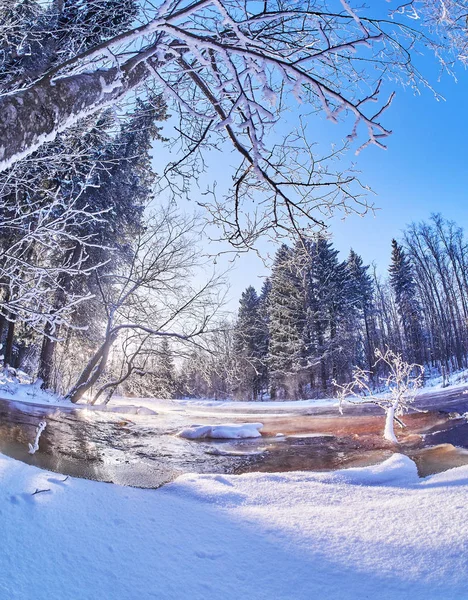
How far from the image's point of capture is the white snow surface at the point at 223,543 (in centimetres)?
158

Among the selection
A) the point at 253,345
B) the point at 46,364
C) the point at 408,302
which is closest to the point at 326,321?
the point at 253,345

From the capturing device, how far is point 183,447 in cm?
704

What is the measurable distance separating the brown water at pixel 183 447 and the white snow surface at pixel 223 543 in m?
1.52

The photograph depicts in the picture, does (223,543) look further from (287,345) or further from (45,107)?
(287,345)

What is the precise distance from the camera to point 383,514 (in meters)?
2.52

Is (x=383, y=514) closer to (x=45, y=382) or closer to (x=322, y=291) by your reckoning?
(x=45, y=382)

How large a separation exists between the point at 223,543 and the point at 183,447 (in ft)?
17.4

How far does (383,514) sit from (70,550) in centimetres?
216

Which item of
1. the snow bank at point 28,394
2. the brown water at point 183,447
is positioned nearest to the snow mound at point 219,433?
the brown water at point 183,447

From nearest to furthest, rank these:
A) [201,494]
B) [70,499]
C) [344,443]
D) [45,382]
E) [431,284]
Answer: [70,499]
[201,494]
[344,443]
[45,382]
[431,284]

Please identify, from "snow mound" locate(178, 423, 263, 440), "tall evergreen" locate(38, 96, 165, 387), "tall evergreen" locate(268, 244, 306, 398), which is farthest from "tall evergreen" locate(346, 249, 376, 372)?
"snow mound" locate(178, 423, 263, 440)

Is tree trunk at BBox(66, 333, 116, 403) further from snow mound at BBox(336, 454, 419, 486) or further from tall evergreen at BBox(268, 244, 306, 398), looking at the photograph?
tall evergreen at BBox(268, 244, 306, 398)

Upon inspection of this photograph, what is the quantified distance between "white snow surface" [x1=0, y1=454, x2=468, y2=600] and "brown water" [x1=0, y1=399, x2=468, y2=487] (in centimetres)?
152

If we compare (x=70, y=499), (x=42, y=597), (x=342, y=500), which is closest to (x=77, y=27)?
(x=70, y=499)
